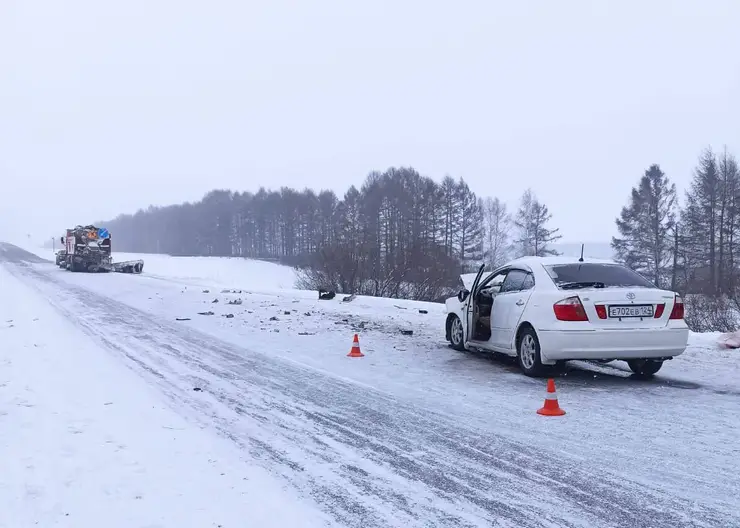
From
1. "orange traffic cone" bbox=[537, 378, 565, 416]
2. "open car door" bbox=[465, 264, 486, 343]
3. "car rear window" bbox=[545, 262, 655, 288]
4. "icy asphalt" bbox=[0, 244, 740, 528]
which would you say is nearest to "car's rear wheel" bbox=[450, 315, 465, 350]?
"open car door" bbox=[465, 264, 486, 343]

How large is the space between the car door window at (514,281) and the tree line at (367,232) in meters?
19.6

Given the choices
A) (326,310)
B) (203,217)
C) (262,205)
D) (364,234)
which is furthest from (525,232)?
(203,217)

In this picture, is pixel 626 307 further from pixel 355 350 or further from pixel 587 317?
pixel 355 350

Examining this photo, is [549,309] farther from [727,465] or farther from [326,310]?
[326,310]

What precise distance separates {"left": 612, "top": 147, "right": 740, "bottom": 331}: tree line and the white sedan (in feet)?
123

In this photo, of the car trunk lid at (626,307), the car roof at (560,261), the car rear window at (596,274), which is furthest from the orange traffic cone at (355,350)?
the car trunk lid at (626,307)

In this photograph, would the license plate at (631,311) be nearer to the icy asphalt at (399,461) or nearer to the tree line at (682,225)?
the icy asphalt at (399,461)

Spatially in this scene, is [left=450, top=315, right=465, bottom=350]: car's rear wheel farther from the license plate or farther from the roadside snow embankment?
the roadside snow embankment

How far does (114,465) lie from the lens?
16.2 ft

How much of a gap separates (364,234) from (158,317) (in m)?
18.1

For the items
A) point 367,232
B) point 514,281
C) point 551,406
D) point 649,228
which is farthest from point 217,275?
point 551,406

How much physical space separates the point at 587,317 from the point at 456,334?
368 centimetres

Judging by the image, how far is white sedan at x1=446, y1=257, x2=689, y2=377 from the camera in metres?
7.88

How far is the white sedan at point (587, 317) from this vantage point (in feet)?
25.9
